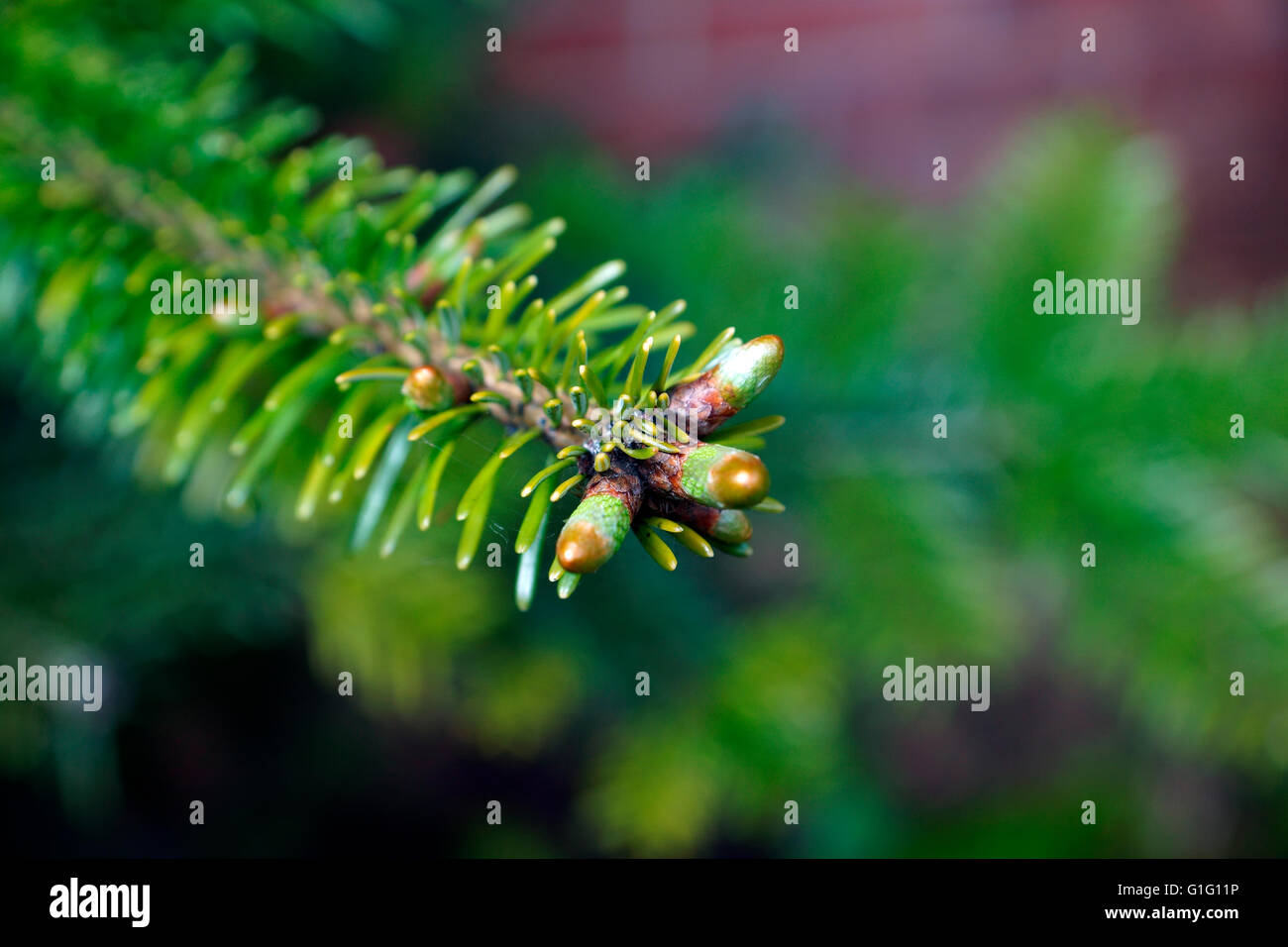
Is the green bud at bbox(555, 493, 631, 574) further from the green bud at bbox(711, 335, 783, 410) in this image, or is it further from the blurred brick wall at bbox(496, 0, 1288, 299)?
the blurred brick wall at bbox(496, 0, 1288, 299)

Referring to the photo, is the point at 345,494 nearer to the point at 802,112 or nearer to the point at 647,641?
the point at 647,641

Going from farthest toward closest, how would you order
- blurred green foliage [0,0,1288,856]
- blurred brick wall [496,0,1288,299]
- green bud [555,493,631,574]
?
1. blurred brick wall [496,0,1288,299]
2. blurred green foliage [0,0,1288,856]
3. green bud [555,493,631,574]

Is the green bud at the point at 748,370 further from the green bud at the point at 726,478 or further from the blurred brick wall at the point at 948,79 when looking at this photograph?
the blurred brick wall at the point at 948,79

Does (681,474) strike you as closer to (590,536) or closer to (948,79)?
(590,536)

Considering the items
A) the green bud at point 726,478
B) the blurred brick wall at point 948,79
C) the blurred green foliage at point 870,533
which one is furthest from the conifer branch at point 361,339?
the blurred brick wall at point 948,79

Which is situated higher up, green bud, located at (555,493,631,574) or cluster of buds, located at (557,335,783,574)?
cluster of buds, located at (557,335,783,574)
